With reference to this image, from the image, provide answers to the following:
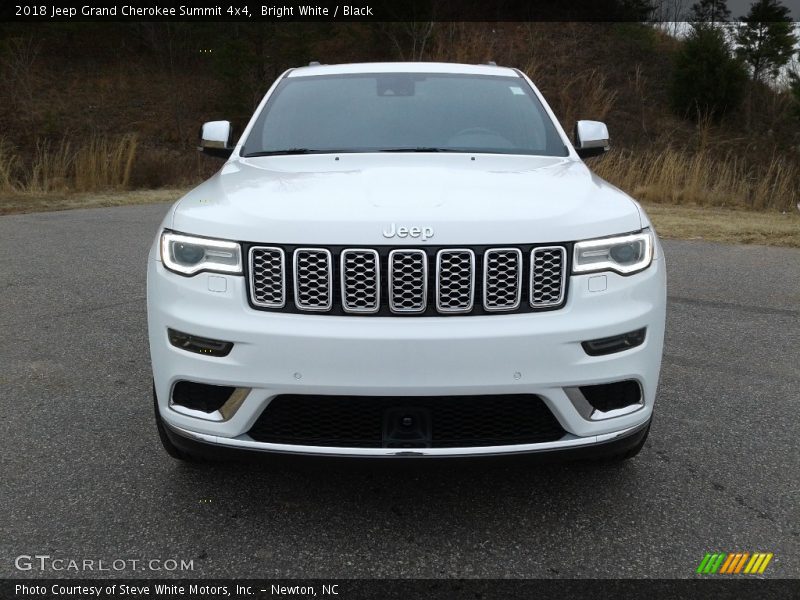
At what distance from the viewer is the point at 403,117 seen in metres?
3.96

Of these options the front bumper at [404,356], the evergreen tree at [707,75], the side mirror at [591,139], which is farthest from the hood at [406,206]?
the evergreen tree at [707,75]

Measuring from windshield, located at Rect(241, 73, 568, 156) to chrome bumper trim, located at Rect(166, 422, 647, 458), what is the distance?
1.67 m

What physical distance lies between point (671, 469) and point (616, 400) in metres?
0.79

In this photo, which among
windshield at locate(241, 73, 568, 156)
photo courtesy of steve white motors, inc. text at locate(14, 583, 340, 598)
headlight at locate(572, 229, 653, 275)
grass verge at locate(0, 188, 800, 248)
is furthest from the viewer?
grass verge at locate(0, 188, 800, 248)

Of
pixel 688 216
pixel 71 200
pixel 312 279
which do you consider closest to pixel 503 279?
pixel 312 279

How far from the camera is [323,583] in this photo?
2.36 metres

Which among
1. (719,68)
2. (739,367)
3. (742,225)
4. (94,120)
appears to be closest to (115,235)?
(739,367)

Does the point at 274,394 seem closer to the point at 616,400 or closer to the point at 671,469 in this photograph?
the point at 616,400

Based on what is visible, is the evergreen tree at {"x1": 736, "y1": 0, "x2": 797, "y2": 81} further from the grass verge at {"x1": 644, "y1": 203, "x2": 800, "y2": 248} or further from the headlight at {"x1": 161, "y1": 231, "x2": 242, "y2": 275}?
the headlight at {"x1": 161, "y1": 231, "x2": 242, "y2": 275}

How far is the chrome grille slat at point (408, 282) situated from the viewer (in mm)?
2424

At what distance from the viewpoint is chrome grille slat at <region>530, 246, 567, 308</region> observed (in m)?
2.47

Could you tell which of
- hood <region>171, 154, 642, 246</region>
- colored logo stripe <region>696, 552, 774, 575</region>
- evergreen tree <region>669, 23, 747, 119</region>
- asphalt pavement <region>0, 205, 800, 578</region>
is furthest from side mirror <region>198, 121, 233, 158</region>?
evergreen tree <region>669, 23, 747, 119</region>

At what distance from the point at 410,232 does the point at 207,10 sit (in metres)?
32.6

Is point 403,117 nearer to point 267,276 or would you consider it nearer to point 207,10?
point 267,276
